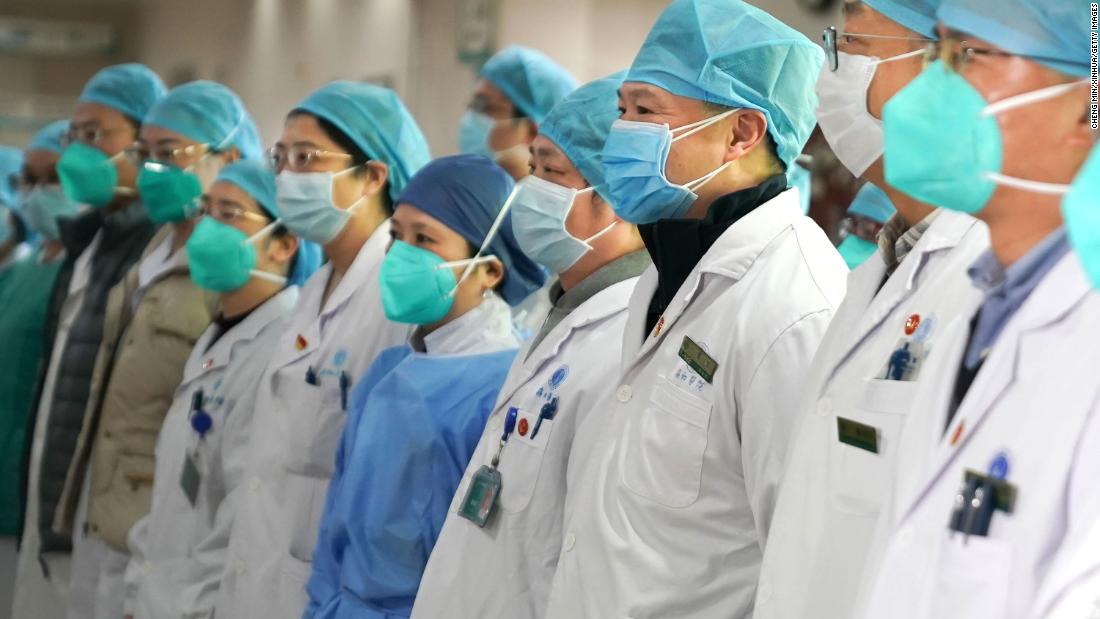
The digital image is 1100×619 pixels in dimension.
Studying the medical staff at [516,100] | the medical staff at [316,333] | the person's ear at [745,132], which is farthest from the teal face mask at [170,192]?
the person's ear at [745,132]

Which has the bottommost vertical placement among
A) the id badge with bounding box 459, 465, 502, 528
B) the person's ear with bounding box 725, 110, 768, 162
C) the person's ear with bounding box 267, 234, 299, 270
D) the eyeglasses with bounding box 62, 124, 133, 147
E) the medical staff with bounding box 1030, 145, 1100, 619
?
the id badge with bounding box 459, 465, 502, 528

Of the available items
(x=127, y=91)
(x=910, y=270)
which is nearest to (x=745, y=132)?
(x=910, y=270)

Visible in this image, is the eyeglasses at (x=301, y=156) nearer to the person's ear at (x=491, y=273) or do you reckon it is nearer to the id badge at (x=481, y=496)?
the person's ear at (x=491, y=273)

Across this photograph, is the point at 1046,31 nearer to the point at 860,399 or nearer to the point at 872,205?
the point at 860,399

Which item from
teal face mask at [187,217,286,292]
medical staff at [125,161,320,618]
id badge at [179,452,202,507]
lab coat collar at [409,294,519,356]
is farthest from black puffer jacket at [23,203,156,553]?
lab coat collar at [409,294,519,356]

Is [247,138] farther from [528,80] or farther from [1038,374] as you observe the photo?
[1038,374]

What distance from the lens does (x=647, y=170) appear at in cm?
248

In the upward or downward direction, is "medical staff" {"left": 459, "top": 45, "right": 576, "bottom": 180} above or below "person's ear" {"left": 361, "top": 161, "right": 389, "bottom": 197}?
above

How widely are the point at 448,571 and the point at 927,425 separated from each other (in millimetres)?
1316

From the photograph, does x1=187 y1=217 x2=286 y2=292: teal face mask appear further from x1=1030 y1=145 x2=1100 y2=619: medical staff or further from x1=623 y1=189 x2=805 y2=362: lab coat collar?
x1=1030 y1=145 x2=1100 y2=619: medical staff

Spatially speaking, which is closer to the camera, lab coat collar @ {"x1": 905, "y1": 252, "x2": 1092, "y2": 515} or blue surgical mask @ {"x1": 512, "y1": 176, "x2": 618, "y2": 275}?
lab coat collar @ {"x1": 905, "y1": 252, "x2": 1092, "y2": 515}

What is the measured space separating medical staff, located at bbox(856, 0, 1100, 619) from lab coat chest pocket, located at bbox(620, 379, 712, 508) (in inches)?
23.8

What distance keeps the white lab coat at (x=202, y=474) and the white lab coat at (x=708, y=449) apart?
159 cm

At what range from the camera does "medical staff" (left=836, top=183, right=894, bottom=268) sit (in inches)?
156
